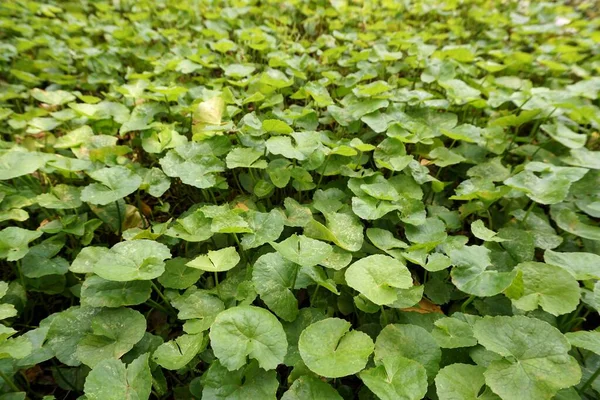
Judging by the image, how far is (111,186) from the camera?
141 centimetres

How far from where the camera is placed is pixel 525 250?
1302 millimetres

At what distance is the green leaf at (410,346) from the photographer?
A: 1001 mm

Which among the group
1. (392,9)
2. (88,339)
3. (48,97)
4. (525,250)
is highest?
(392,9)

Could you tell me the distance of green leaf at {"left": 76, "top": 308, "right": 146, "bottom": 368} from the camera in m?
1.04

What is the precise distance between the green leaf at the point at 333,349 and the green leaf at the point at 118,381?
396 millimetres

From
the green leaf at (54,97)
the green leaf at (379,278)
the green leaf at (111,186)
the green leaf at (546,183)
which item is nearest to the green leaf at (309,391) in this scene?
the green leaf at (379,278)

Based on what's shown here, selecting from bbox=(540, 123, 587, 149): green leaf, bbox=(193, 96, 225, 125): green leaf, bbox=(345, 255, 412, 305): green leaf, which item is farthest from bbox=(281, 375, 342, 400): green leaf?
bbox=(540, 123, 587, 149): green leaf

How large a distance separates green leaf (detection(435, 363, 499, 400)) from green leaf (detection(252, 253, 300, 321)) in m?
0.42

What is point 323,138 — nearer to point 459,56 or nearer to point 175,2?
point 459,56

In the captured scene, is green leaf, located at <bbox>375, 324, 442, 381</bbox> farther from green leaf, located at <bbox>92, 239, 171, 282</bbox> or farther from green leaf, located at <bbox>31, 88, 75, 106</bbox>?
green leaf, located at <bbox>31, 88, 75, 106</bbox>

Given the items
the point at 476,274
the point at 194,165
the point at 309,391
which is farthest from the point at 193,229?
the point at 476,274

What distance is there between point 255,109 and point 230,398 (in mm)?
1480

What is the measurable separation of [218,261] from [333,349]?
0.43m

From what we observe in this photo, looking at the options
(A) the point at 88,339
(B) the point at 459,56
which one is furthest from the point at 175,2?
(A) the point at 88,339
